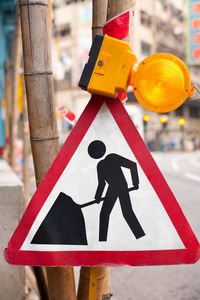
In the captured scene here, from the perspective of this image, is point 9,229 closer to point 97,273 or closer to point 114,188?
point 97,273

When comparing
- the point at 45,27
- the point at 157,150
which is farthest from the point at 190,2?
the point at 45,27

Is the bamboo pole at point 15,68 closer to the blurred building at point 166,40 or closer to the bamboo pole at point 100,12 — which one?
the bamboo pole at point 100,12

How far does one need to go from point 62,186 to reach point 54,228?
173mm

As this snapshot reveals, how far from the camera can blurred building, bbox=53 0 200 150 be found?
38500mm

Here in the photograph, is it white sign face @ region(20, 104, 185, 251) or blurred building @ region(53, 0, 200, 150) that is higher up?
white sign face @ region(20, 104, 185, 251)

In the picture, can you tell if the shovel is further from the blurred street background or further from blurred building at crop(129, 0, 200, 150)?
blurred building at crop(129, 0, 200, 150)

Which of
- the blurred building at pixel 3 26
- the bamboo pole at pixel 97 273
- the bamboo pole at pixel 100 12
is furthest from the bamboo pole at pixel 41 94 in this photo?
the blurred building at pixel 3 26

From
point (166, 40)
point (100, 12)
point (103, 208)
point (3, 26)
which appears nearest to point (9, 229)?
point (103, 208)

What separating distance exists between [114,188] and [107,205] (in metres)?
0.07

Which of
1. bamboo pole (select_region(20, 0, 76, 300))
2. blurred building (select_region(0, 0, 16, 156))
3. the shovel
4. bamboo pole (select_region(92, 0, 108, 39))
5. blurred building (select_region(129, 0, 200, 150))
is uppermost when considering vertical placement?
bamboo pole (select_region(92, 0, 108, 39))

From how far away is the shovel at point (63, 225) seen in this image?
1.78m

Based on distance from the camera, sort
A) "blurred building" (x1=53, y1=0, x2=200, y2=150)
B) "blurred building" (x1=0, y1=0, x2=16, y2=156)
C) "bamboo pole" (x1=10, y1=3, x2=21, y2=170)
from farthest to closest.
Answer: "blurred building" (x1=53, y1=0, x2=200, y2=150)
"blurred building" (x1=0, y1=0, x2=16, y2=156)
"bamboo pole" (x1=10, y1=3, x2=21, y2=170)

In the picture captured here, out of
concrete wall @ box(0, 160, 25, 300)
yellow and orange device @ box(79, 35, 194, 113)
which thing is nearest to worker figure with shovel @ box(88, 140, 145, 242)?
yellow and orange device @ box(79, 35, 194, 113)

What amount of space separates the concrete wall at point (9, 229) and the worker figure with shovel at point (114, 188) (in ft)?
3.25
